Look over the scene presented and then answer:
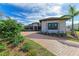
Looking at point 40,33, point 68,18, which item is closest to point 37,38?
point 40,33

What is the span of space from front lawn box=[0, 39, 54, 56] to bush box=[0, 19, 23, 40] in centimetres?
28

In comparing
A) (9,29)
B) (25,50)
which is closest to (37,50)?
(25,50)

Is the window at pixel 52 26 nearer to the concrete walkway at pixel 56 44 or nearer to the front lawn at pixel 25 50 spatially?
the concrete walkway at pixel 56 44

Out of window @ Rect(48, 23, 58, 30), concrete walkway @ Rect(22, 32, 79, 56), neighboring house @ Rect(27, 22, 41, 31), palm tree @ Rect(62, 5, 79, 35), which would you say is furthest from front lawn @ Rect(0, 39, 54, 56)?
palm tree @ Rect(62, 5, 79, 35)

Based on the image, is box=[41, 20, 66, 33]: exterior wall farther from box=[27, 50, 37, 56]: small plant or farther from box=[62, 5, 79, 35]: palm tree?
box=[27, 50, 37, 56]: small plant

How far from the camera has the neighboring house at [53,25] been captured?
5.32m

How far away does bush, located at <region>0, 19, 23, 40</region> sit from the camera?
5.29 metres

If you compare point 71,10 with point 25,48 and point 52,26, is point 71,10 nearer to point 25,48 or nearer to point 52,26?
point 52,26

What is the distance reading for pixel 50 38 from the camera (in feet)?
17.7

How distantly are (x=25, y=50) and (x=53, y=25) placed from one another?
102 centimetres

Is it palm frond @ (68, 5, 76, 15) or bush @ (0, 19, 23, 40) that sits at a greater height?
palm frond @ (68, 5, 76, 15)

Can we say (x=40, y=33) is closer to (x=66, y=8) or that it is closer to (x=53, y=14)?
(x=53, y=14)

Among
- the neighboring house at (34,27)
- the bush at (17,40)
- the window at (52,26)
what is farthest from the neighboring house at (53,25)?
the bush at (17,40)

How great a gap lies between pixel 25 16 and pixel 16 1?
0.45 metres
